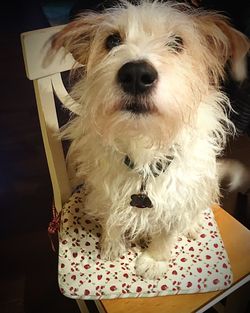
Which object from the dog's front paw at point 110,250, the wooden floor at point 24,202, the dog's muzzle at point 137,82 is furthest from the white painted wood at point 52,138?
the wooden floor at point 24,202

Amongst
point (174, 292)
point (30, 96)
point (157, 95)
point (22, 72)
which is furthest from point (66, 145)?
point (157, 95)

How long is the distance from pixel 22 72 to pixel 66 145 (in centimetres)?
94

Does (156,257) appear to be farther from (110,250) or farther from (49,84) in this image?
(49,84)

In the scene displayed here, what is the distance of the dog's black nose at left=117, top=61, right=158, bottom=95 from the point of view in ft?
2.02

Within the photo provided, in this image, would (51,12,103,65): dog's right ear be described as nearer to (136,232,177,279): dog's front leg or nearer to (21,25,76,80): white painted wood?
(21,25,76,80): white painted wood

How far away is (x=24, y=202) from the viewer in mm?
1743

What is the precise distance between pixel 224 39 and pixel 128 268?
606mm

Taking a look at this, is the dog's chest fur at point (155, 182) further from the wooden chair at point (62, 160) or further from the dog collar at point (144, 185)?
the wooden chair at point (62, 160)

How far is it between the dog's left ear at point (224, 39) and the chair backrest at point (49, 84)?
327 mm

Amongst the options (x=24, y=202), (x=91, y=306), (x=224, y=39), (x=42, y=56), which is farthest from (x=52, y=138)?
(x=24, y=202)

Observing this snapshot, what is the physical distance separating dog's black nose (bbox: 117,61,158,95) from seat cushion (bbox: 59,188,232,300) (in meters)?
0.51

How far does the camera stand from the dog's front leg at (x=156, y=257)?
3.00ft

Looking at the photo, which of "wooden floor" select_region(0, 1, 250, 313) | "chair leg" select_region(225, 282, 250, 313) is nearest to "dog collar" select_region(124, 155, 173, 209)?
"chair leg" select_region(225, 282, 250, 313)

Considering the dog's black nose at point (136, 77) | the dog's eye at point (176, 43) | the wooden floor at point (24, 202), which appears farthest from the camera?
the wooden floor at point (24, 202)
